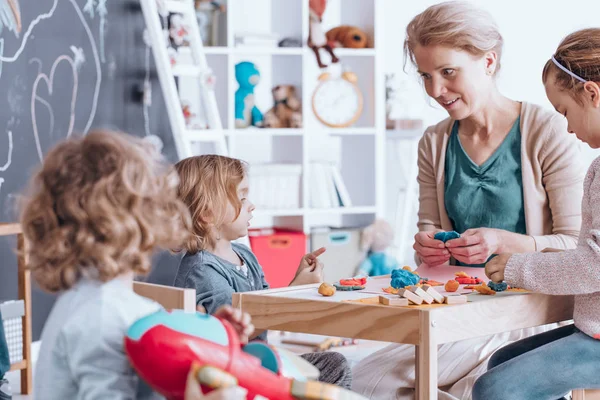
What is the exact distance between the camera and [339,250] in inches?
184

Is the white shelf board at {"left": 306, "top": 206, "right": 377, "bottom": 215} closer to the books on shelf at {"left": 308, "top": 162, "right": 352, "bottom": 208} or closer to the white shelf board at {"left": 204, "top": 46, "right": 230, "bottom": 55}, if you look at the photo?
the books on shelf at {"left": 308, "top": 162, "right": 352, "bottom": 208}

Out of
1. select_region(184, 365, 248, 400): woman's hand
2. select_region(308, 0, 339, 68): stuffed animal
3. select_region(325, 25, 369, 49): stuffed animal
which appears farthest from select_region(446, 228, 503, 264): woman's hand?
select_region(325, 25, 369, 49): stuffed animal

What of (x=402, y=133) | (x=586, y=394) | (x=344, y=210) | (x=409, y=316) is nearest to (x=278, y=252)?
(x=344, y=210)

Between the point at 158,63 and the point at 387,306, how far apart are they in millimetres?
2497

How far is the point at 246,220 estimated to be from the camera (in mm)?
2006

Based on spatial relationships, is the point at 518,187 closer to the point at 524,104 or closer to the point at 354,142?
the point at 524,104

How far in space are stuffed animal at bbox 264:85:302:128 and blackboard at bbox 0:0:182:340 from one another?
67 centimetres

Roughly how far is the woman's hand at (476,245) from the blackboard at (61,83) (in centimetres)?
175

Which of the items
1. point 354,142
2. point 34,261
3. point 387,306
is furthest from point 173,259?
point 34,261

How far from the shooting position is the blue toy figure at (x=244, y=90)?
4578 millimetres

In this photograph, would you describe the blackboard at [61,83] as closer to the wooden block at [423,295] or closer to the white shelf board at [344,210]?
the white shelf board at [344,210]

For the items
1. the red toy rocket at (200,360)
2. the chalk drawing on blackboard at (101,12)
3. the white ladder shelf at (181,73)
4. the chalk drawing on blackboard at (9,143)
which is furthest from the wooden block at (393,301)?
the chalk drawing on blackboard at (101,12)

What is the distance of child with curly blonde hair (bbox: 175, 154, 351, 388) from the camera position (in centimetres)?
187

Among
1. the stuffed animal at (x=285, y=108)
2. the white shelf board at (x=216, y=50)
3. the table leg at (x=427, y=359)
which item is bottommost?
the table leg at (x=427, y=359)
